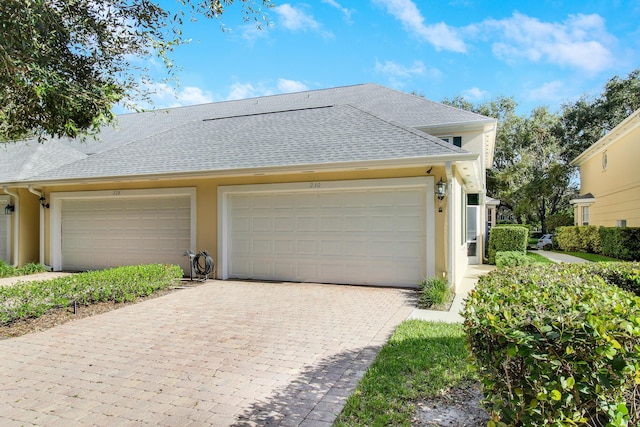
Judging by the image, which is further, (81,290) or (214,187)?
(214,187)

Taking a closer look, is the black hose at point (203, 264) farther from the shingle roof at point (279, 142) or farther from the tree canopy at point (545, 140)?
the tree canopy at point (545, 140)

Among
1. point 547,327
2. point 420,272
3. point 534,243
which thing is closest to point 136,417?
point 547,327

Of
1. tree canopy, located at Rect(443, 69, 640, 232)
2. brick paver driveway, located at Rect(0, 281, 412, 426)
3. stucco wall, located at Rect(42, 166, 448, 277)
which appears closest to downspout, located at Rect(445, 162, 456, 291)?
stucco wall, located at Rect(42, 166, 448, 277)

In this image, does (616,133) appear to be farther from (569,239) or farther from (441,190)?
(441,190)

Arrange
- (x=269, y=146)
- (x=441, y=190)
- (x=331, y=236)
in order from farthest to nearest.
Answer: (x=269, y=146) → (x=331, y=236) → (x=441, y=190)

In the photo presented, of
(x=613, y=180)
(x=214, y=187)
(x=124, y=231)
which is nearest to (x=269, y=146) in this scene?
(x=214, y=187)

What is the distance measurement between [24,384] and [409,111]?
1351 cm

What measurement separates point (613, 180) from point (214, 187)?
60.1 ft

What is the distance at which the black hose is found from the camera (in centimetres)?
1012

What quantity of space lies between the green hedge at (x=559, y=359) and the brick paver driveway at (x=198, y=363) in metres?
1.45

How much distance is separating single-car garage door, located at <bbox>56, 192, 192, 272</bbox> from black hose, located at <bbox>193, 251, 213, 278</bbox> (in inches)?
27.0

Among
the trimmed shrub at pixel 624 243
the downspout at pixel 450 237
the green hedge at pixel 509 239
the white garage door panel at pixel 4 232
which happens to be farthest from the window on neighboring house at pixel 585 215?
the white garage door panel at pixel 4 232

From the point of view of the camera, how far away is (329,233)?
969cm

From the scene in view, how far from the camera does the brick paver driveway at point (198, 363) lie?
3451 millimetres
